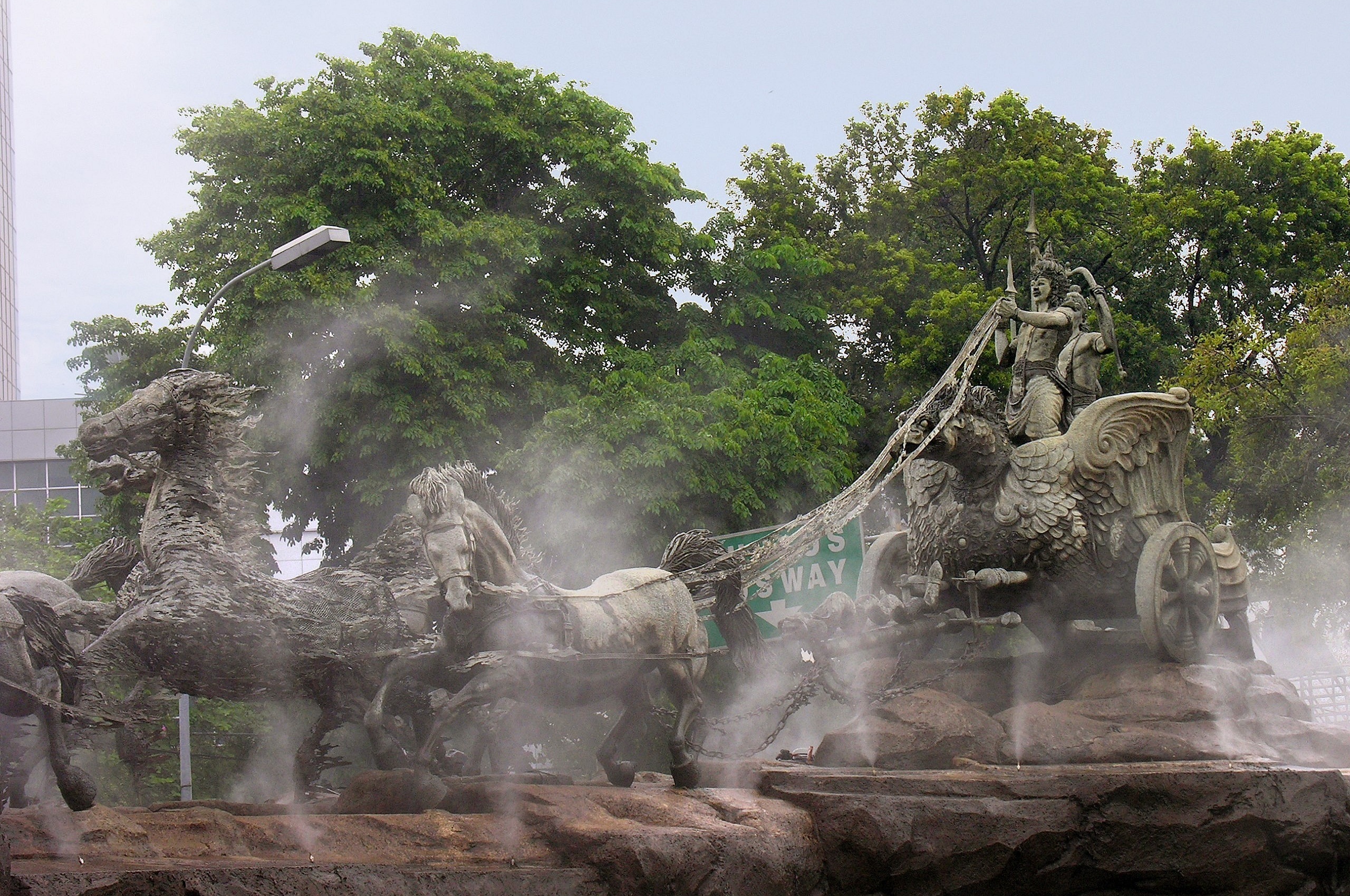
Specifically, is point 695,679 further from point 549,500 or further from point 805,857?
point 549,500

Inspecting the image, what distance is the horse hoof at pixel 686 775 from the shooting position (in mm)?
7730

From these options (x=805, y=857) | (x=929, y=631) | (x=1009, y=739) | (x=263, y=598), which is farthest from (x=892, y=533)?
(x=263, y=598)

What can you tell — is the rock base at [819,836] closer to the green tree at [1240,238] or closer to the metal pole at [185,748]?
the metal pole at [185,748]

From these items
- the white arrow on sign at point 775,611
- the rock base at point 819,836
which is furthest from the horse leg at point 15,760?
the white arrow on sign at point 775,611

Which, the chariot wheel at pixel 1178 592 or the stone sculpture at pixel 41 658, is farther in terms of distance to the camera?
the chariot wheel at pixel 1178 592

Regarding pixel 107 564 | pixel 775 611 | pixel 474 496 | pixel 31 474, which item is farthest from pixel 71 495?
pixel 474 496

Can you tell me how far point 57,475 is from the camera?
1359 inches

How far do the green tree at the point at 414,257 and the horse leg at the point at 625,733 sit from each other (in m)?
7.07

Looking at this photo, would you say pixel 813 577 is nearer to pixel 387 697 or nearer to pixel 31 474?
pixel 387 697

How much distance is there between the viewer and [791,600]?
540 inches

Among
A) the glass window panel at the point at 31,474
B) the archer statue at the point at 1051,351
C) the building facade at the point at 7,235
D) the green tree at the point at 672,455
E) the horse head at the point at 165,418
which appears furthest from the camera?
the building facade at the point at 7,235

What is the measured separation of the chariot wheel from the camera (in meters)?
8.45

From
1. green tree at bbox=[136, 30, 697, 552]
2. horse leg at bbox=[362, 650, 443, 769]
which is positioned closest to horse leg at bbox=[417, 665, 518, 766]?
horse leg at bbox=[362, 650, 443, 769]

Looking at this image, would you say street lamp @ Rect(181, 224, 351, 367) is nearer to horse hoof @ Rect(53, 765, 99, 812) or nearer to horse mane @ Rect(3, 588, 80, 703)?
horse mane @ Rect(3, 588, 80, 703)
